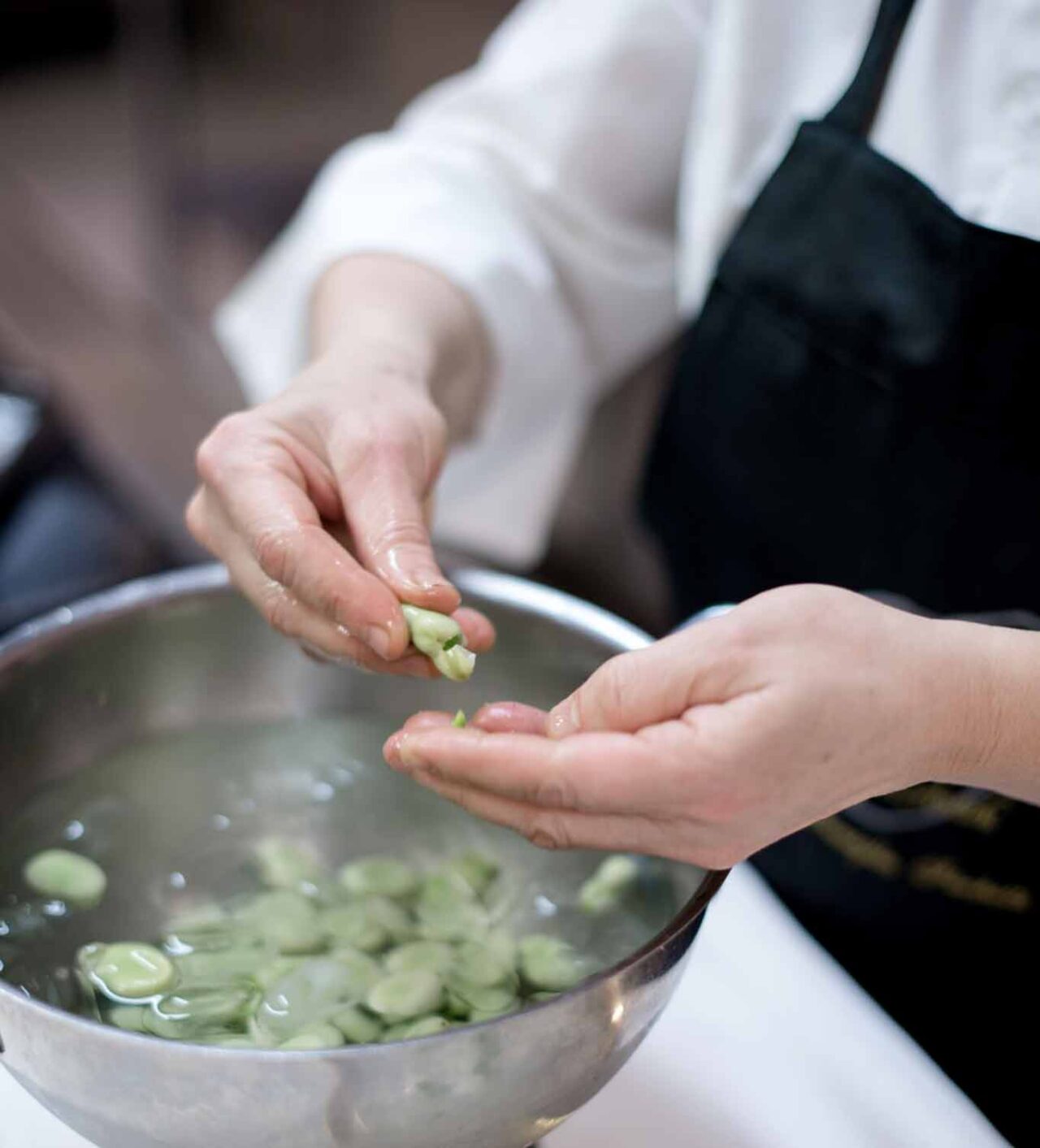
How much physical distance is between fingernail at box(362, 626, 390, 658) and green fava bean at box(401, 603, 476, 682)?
0.01m

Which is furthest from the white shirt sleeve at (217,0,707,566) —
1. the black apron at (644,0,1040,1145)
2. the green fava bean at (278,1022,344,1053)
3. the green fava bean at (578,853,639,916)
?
the green fava bean at (278,1022,344,1053)

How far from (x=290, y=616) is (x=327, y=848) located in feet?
0.47

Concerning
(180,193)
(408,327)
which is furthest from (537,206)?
(180,193)

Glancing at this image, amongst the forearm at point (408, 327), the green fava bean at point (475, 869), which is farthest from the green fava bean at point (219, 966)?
the forearm at point (408, 327)

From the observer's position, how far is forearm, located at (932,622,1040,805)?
0.50 m

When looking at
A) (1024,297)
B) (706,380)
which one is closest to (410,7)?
(706,380)

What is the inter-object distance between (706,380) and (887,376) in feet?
0.52

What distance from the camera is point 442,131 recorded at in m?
1.03

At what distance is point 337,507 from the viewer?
2.11 feet

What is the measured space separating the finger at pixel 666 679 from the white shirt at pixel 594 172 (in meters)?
0.41

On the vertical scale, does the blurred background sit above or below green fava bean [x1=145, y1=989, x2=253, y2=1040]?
below

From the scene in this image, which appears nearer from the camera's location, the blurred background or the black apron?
the black apron

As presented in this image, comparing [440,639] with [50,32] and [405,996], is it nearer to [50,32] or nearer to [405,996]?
[405,996]

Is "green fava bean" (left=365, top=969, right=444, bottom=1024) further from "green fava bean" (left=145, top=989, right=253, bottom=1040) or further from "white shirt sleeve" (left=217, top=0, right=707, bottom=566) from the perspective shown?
"white shirt sleeve" (left=217, top=0, right=707, bottom=566)
